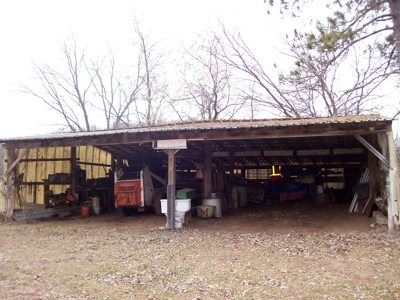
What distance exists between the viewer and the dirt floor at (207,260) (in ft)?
14.4

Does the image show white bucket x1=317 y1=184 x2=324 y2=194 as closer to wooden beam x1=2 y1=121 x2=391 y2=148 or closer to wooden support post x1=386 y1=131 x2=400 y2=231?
wooden support post x1=386 y1=131 x2=400 y2=231

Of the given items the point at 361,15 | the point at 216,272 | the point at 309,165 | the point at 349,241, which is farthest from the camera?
the point at 309,165

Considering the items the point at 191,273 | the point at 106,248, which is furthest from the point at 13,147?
the point at 191,273

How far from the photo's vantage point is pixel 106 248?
6992 millimetres

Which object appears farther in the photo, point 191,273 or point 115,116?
point 115,116

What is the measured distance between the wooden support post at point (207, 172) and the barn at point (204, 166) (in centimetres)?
3

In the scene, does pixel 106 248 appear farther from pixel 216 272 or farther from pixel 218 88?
pixel 218 88

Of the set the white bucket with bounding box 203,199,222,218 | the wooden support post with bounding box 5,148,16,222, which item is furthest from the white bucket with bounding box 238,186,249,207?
the wooden support post with bounding box 5,148,16,222

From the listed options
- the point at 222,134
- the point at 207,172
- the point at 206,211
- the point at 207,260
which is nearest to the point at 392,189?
the point at 222,134

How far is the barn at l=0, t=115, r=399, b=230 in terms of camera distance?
360 inches

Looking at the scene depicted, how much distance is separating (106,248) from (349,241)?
4.94 m

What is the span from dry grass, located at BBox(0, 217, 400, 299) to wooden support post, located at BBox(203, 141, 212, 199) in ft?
9.05

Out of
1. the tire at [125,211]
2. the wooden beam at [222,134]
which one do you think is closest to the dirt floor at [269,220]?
the tire at [125,211]

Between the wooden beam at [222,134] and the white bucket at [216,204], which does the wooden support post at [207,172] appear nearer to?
the white bucket at [216,204]
